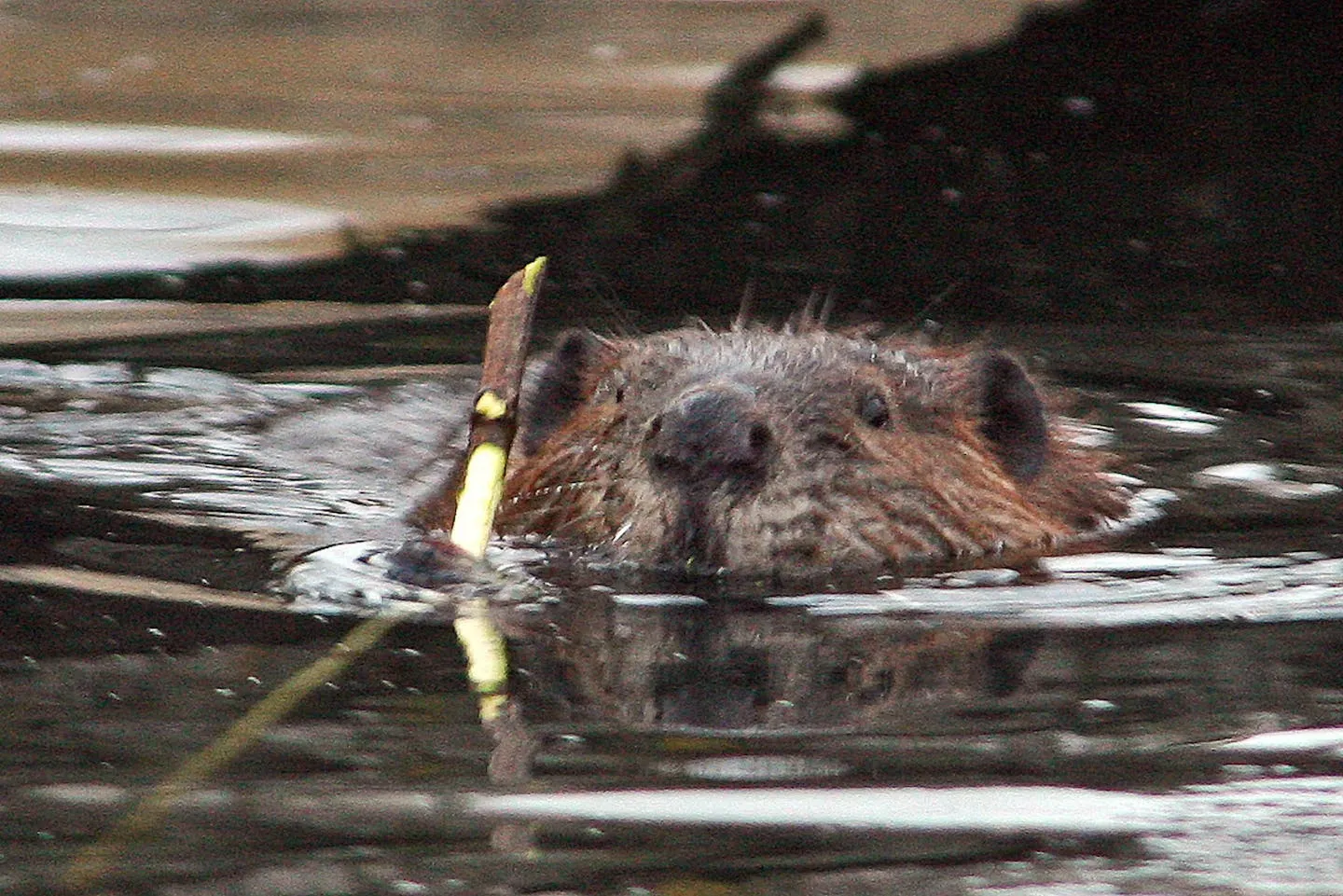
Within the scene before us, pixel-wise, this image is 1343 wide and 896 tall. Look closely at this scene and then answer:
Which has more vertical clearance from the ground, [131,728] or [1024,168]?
[1024,168]

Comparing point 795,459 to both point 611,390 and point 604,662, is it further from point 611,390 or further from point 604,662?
point 604,662

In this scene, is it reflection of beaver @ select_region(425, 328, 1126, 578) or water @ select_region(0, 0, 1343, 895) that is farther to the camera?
reflection of beaver @ select_region(425, 328, 1126, 578)

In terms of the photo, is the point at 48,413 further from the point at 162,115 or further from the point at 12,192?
the point at 162,115

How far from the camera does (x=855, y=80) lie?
1056 centimetres

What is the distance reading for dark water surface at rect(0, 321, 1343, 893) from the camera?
2738 millimetres

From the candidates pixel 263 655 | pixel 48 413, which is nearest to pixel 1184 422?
pixel 48 413

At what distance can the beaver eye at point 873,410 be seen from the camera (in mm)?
4668

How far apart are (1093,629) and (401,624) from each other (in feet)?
3.47

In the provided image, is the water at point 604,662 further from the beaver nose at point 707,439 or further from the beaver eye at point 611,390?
the beaver eye at point 611,390

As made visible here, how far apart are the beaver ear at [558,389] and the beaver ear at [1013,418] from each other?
2.51 ft

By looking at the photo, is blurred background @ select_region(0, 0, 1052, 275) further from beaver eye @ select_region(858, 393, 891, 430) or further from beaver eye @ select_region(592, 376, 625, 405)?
beaver eye @ select_region(858, 393, 891, 430)

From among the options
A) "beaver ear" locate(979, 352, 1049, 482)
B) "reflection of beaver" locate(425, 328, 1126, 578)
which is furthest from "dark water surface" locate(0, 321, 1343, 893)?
"beaver ear" locate(979, 352, 1049, 482)

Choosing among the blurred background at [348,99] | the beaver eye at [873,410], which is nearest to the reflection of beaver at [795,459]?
the beaver eye at [873,410]

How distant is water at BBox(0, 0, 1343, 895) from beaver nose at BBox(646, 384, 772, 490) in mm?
214
